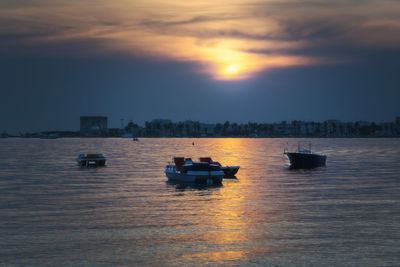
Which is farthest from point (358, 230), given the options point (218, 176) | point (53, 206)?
point (218, 176)

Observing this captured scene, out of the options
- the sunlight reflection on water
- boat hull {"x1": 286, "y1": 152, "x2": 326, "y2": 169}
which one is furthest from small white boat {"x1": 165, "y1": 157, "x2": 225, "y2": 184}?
boat hull {"x1": 286, "y1": 152, "x2": 326, "y2": 169}

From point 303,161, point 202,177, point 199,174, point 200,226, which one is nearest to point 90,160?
point 303,161

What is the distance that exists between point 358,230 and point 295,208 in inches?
480

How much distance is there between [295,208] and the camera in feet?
177

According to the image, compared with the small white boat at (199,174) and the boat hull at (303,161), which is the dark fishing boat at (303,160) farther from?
the small white boat at (199,174)

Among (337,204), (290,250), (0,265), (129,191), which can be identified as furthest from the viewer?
(129,191)

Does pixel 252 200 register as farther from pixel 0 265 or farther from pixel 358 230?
pixel 0 265

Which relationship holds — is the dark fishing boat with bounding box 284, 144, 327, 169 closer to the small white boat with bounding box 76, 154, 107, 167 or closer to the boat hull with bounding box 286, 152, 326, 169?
the boat hull with bounding box 286, 152, 326, 169

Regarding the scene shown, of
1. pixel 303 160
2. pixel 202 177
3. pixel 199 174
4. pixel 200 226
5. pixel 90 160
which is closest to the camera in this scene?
pixel 200 226

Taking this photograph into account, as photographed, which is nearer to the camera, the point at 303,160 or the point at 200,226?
the point at 200,226

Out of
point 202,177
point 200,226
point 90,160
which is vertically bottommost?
point 200,226

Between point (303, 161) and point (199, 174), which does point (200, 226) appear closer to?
point (199, 174)

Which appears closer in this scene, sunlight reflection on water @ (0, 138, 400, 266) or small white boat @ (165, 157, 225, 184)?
sunlight reflection on water @ (0, 138, 400, 266)

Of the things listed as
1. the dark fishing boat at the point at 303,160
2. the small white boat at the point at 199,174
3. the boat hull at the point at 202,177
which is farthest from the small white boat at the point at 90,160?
the boat hull at the point at 202,177
